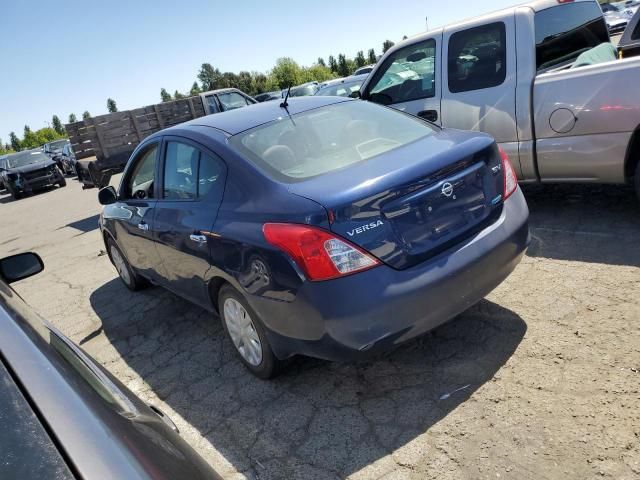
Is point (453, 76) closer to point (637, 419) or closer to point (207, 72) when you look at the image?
point (637, 419)

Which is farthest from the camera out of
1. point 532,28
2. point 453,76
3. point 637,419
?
point 453,76

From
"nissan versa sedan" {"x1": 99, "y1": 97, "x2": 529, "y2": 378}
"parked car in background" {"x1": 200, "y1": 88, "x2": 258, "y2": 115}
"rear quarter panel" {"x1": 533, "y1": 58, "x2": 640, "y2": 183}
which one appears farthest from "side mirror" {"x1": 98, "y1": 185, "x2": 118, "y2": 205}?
"parked car in background" {"x1": 200, "y1": 88, "x2": 258, "y2": 115}

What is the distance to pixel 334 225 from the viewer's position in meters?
2.58

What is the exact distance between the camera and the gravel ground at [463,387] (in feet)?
7.89

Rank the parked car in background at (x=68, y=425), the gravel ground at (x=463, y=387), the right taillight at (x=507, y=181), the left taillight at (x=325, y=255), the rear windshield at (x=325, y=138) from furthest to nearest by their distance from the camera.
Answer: the right taillight at (x=507, y=181) < the rear windshield at (x=325, y=138) < the left taillight at (x=325, y=255) < the gravel ground at (x=463, y=387) < the parked car in background at (x=68, y=425)

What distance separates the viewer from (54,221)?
12172mm

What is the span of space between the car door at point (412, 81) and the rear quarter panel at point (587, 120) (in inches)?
44.4

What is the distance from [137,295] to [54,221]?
7962 millimetres

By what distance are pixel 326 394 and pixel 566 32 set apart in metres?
4.12

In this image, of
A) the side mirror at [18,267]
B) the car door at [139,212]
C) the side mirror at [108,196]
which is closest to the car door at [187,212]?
the car door at [139,212]

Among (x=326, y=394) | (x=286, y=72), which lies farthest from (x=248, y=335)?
(x=286, y=72)

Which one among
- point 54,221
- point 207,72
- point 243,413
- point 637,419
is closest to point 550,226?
point 637,419

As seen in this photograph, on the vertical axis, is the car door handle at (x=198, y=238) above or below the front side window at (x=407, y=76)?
below

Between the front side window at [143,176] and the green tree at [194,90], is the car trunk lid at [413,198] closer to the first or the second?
the front side window at [143,176]
